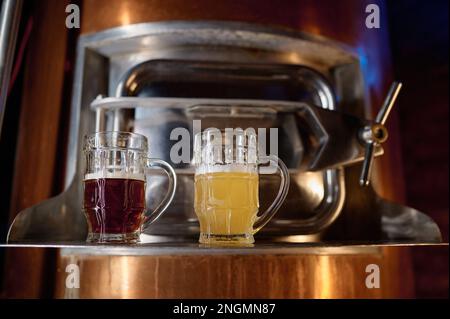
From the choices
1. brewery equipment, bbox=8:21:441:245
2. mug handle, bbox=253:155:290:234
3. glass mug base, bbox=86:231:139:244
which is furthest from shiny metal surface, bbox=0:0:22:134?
mug handle, bbox=253:155:290:234

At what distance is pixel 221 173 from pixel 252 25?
422 millimetres

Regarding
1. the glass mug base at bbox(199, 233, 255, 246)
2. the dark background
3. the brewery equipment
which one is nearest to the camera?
the glass mug base at bbox(199, 233, 255, 246)

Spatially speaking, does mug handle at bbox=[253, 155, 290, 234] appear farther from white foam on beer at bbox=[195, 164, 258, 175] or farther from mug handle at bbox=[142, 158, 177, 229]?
mug handle at bbox=[142, 158, 177, 229]

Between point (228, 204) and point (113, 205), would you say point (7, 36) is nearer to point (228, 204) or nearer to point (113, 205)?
point (113, 205)

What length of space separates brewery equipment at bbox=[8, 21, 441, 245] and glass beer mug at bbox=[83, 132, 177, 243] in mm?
120

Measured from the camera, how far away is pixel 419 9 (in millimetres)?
1827

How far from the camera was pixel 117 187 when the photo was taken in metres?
0.89

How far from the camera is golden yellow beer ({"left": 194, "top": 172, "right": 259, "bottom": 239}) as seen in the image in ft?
2.86

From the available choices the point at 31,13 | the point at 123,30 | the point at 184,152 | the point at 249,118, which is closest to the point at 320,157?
the point at 249,118

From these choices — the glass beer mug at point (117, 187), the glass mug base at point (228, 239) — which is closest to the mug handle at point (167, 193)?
the glass beer mug at point (117, 187)

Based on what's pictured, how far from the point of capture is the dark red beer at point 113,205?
0.87m

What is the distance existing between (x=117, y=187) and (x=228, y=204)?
220mm

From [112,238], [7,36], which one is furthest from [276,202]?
[7,36]
